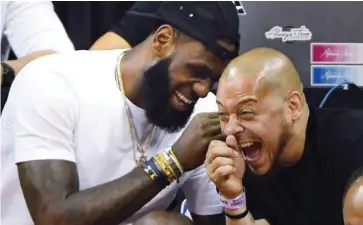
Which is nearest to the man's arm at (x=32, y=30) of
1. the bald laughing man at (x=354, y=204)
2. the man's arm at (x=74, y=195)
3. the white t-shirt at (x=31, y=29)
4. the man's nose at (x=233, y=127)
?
the white t-shirt at (x=31, y=29)

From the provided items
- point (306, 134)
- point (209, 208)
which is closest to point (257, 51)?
point (306, 134)

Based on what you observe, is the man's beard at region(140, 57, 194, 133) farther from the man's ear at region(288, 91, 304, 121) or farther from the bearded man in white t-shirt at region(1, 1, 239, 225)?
the man's ear at region(288, 91, 304, 121)

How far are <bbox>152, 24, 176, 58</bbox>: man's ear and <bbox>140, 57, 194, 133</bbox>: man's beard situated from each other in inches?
0.8

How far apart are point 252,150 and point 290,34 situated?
56 cm

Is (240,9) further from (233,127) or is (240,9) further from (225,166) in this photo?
(225,166)

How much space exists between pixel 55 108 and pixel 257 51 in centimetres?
48

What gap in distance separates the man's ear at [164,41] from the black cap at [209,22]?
2 cm

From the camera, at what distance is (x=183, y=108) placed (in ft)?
5.95

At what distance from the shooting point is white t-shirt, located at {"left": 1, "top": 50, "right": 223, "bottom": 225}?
5.70ft

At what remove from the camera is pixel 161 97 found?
1.82 m

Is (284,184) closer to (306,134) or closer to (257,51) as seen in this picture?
(306,134)

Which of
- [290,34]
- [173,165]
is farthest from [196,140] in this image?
[290,34]

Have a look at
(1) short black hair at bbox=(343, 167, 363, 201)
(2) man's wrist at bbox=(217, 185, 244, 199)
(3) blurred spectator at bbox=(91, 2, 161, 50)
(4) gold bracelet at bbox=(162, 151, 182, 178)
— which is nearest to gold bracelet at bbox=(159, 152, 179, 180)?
(4) gold bracelet at bbox=(162, 151, 182, 178)

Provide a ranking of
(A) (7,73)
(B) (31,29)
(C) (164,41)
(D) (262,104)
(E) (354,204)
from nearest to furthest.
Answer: (E) (354,204)
(D) (262,104)
(C) (164,41)
(A) (7,73)
(B) (31,29)
